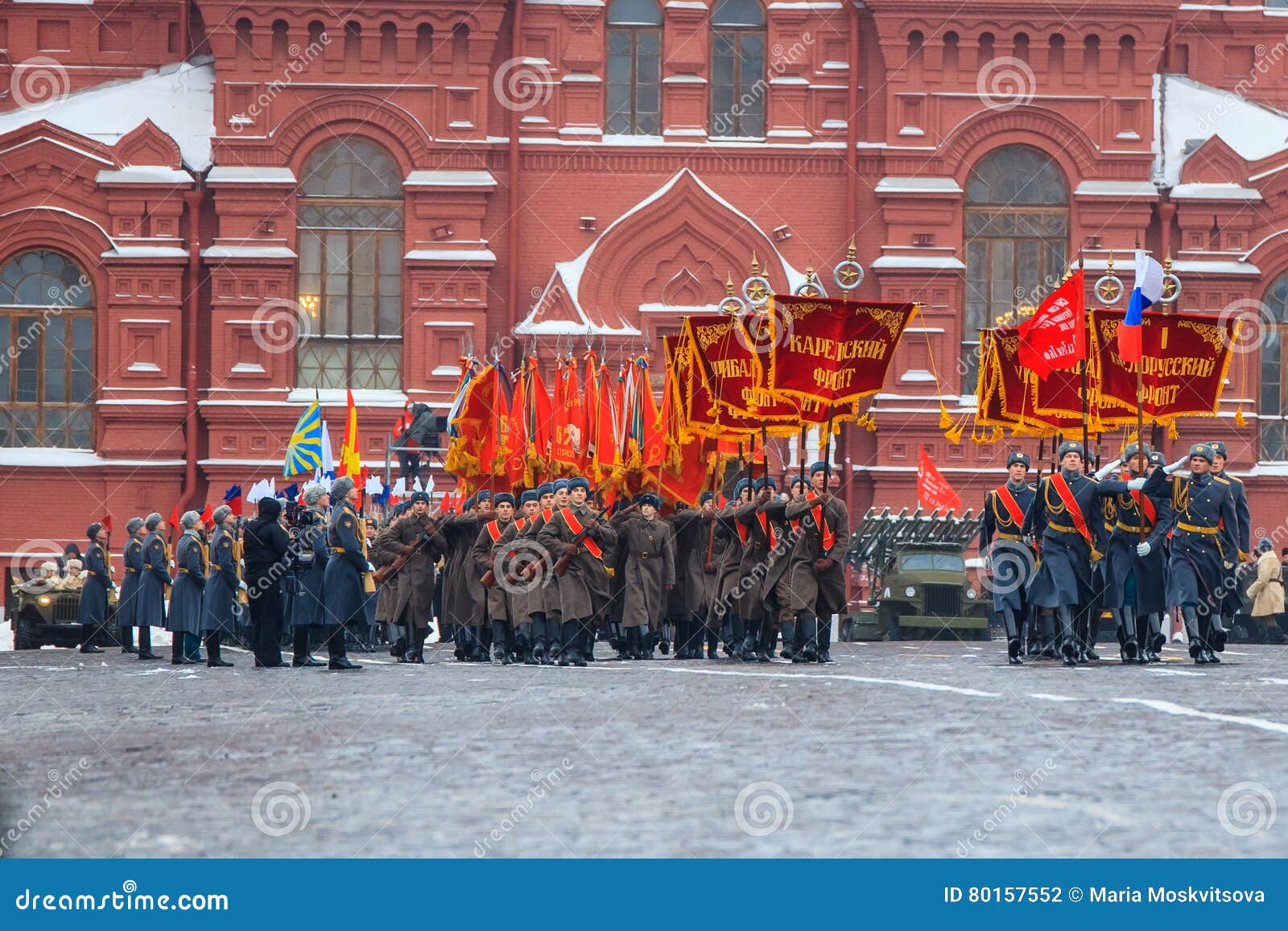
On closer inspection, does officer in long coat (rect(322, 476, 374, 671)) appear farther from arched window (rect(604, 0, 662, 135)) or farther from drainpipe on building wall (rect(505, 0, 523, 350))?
arched window (rect(604, 0, 662, 135))

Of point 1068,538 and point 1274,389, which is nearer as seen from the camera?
point 1068,538

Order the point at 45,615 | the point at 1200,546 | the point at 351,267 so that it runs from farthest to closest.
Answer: the point at 351,267 → the point at 45,615 → the point at 1200,546

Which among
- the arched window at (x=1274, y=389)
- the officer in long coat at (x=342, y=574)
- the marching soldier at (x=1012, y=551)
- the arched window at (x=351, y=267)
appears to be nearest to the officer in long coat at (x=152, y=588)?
the officer in long coat at (x=342, y=574)

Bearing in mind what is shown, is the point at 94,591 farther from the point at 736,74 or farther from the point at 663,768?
the point at 663,768

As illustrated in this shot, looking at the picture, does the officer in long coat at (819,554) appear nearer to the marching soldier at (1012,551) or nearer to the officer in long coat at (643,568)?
the marching soldier at (1012,551)

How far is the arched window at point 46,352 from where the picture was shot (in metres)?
29.9

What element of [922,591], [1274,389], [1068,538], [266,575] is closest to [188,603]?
[266,575]

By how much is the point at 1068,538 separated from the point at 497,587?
478cm

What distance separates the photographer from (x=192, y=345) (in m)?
29.9

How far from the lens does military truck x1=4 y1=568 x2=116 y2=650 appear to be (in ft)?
72.3

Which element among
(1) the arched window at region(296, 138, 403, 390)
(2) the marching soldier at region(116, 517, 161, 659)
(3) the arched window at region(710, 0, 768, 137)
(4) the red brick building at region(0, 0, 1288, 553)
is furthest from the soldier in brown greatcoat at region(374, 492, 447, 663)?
(3) the arched window at region(710, 0, 768, 137)

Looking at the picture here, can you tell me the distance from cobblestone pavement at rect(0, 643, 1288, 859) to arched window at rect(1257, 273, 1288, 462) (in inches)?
672

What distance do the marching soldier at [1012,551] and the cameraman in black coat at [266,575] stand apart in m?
5.60

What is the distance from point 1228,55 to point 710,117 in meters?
7.94
